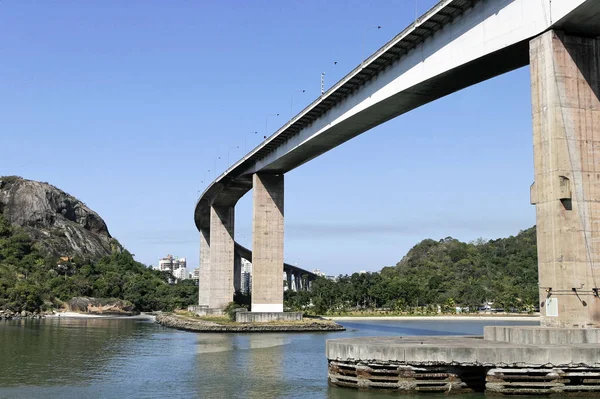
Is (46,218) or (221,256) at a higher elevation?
(46,218)

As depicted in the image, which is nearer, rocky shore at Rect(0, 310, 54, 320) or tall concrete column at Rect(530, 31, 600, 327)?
tall concrete column at Rect(530, 31, 600, 327)

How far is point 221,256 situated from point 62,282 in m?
51.0

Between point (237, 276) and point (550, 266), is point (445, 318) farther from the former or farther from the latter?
point (550, 266)

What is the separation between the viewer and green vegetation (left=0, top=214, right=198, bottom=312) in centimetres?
12569

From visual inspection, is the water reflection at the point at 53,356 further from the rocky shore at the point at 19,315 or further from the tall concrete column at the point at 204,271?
the tall concrete column at the point at 204,271

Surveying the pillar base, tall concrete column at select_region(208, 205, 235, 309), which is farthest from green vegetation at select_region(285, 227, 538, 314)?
the pillar base

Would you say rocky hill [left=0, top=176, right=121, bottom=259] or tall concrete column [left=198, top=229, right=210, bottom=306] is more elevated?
rocky hill [left=0, top=176, right=121, bottom=259]

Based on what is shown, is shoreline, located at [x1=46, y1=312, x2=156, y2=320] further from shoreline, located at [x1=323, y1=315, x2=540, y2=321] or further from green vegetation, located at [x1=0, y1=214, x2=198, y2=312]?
shoreline, located at [x1=323, y1=315, x2=540, y2=321]

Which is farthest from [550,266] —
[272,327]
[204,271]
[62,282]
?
[62,282]

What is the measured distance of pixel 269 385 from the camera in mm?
33031

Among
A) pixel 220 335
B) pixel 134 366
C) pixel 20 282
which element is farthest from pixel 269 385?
pixel 20 282

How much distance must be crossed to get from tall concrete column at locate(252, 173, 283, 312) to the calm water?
14.0 m

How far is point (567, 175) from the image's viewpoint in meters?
30.1

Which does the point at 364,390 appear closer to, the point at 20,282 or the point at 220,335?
the point at 220,335
